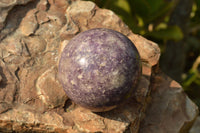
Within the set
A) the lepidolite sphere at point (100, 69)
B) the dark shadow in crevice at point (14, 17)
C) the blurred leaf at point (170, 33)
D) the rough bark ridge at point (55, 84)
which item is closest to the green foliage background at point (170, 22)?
the blurred leaf at point (170, 33)

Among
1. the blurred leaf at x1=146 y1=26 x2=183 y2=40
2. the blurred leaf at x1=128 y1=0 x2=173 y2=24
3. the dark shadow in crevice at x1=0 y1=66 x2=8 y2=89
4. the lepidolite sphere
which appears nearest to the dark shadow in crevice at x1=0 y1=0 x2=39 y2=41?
the dark shadow in crevice at x1=0 y1=66 x2=8 y2=89

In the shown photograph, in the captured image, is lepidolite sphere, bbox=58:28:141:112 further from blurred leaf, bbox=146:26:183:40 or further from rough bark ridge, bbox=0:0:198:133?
blurred leaf, bbox=146:26:183:40

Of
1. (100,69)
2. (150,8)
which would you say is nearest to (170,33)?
(150,8)

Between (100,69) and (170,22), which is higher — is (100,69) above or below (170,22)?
above

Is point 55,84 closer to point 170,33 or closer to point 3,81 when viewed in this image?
point 3,81

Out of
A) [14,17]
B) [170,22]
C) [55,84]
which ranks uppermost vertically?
[14,17]
